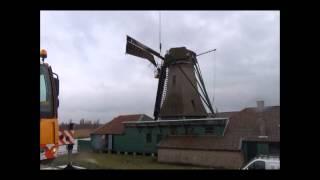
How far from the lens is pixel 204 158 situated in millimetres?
21938

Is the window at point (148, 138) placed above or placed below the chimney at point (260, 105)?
below

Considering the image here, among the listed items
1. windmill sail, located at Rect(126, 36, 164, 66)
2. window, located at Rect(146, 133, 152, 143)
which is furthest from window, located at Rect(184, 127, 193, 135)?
windmill sail, located at Rect(126, 36, 164, 66)

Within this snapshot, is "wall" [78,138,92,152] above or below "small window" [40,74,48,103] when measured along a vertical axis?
below

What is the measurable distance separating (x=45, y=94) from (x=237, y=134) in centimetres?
1835

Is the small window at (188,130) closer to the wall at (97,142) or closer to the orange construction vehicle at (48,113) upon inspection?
the wall at (97,142)

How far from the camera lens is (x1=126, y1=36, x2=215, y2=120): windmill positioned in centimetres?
2600

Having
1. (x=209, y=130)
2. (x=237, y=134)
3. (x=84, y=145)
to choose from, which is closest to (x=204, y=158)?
(x=209, y=130)

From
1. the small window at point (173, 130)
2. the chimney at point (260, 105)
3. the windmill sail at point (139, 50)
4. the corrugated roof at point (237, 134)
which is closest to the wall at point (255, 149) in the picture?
the corrugated roof at point (237, 134)

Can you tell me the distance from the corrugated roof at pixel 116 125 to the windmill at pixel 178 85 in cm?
387

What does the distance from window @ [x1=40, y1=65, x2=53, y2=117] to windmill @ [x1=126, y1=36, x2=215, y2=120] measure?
2135 centimetres

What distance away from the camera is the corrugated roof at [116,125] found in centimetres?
2962

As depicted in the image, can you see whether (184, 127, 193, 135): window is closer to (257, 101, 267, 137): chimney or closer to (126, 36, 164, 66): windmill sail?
(257, 101, 267, 137): chimney
